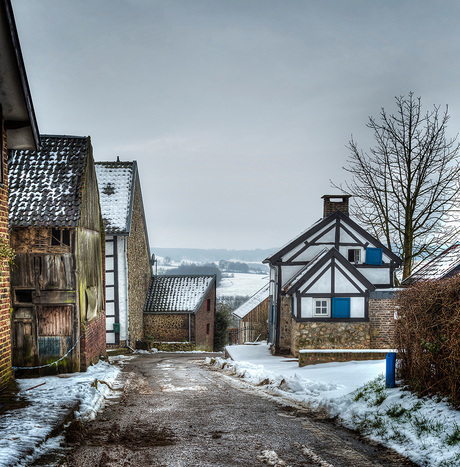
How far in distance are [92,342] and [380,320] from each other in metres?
11.8

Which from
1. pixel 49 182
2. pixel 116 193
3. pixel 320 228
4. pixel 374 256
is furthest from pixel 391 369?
pixel 116 193

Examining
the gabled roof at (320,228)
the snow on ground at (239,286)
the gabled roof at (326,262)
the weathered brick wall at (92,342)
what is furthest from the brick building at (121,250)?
the snow on ground at (239,286)

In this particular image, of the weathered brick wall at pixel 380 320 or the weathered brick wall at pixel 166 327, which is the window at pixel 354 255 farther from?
the weathered brick wall at pixel 166 327

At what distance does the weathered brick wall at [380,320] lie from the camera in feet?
63.3

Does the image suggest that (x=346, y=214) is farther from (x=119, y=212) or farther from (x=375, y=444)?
(x=375, y=444)

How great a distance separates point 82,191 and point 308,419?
27.5ft

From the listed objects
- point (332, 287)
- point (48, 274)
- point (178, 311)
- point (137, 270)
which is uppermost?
point (48, 274)

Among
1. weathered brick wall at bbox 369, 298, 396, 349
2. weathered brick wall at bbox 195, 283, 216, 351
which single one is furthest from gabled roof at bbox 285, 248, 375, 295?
weathered brick wall at bbox 195, 283, 216, 351

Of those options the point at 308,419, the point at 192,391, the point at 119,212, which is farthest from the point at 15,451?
the point at 119,212

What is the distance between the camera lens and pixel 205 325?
31781mm

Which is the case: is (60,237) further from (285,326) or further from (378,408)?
(285,326)

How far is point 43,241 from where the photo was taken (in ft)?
40.2

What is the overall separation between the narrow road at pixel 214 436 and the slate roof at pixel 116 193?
16.0m

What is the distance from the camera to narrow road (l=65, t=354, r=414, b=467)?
5668mm
